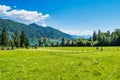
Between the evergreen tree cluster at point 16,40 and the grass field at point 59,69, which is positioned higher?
the evergreen tree cluster at point 16,40

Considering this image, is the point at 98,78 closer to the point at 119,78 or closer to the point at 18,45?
the point at 119,78

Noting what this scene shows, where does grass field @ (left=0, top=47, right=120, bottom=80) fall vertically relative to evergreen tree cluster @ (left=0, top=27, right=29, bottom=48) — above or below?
below

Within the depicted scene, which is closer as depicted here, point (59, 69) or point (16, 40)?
point (59, 69)

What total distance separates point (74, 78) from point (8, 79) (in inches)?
204

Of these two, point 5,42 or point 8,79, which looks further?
point 5,42

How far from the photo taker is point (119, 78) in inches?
718

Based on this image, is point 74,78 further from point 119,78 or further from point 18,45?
point 18,45

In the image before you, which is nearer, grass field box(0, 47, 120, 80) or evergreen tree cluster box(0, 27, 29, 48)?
grass field box(0, 47, 120, 80)

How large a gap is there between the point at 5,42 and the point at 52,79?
530 ft

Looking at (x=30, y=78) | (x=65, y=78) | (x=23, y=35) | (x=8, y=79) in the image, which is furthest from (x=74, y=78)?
(x=23, y=35)

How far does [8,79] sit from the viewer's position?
17.6 m

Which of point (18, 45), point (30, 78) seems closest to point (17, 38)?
point (18, 45)

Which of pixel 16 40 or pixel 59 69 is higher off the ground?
pixel 16 40

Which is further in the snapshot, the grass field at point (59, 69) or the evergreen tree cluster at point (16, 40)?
the evergreen tree cluster at point (16, 40)
